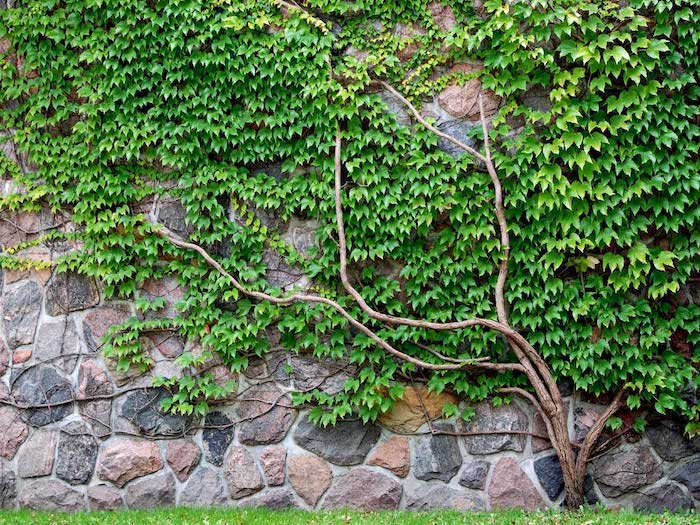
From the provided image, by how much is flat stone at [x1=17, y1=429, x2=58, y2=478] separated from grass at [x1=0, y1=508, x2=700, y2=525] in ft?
1.00

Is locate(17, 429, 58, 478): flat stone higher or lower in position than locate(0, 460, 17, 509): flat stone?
higher

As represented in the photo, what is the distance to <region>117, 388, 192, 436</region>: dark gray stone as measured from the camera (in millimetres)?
4387

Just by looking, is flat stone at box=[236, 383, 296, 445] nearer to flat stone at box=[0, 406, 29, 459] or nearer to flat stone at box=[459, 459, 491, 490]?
flat stone at box=[459, 459, 491, 490]

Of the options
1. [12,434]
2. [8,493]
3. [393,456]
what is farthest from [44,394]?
[393,456]

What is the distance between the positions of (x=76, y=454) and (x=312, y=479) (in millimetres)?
1713

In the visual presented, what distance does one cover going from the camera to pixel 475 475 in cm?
415

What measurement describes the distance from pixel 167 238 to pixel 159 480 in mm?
1713

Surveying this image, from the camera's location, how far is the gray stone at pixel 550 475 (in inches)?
161

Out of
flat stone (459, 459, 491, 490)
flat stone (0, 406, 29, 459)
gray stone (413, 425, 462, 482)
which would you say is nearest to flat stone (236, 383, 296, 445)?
gray stone (413, 425, 462, 482)

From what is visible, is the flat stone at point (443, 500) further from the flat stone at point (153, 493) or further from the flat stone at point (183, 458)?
the flat stone at point (153, 493)

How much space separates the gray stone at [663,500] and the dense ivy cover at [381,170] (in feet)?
1.80

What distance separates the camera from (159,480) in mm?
4332

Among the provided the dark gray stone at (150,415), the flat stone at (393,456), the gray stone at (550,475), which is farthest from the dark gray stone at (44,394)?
the gray stone at (550,475)

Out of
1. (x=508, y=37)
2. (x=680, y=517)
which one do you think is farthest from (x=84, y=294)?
(x=680, y=517)
